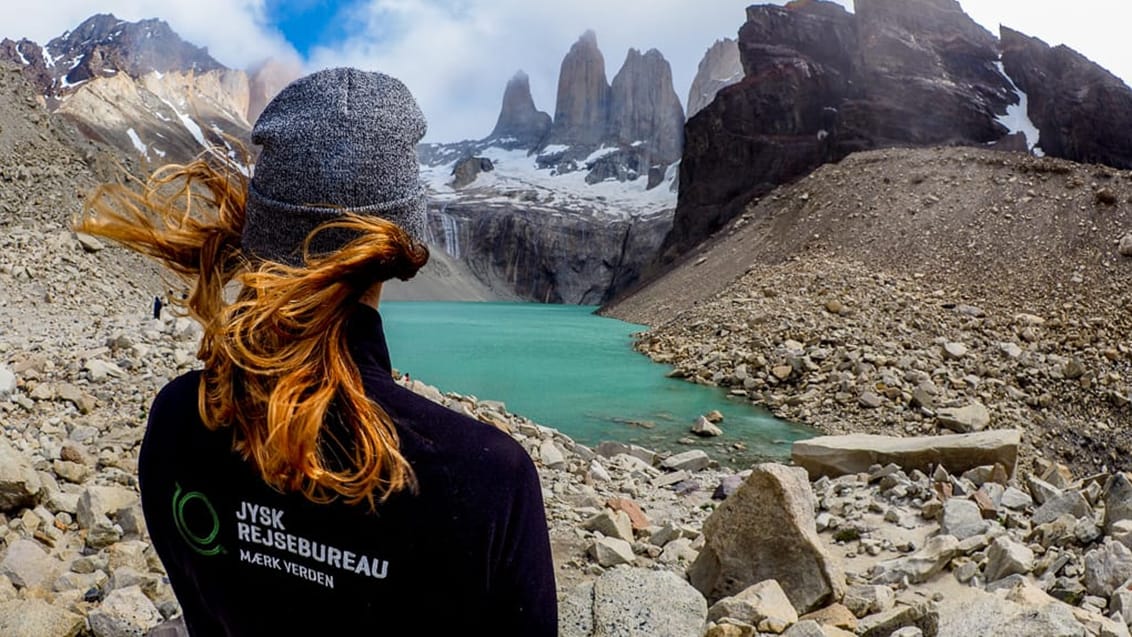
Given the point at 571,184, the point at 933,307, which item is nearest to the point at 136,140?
the point at 571,184

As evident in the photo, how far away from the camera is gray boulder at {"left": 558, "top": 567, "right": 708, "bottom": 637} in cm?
344

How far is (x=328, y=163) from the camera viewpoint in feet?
4.56

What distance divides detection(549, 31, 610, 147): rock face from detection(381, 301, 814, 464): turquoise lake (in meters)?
130

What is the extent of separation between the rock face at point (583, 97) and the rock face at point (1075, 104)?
108 metres

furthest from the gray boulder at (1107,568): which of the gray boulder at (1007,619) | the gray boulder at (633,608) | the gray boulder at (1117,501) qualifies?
the gray boulder at (633,608)

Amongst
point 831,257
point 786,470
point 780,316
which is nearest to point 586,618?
point 786,470

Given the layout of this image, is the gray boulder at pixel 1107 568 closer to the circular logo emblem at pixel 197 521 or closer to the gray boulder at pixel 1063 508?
the gray boulder at pixel 1063 508

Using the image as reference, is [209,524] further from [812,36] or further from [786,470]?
[812,36]

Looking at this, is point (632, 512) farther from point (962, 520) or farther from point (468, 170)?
point (468, 170)

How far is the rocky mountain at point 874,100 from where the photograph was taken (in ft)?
137

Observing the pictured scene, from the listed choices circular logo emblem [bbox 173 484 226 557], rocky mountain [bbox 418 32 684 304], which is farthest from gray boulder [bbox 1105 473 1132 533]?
rocky mountain [bbox 418 32 684 304]

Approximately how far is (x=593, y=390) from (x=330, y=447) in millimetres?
14926

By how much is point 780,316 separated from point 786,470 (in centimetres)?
1565

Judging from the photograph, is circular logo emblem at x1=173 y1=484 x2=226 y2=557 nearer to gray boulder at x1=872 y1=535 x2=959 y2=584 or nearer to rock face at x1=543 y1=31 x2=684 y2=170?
gray boulder at x1=872 y1=535 x2=959 y2=584
